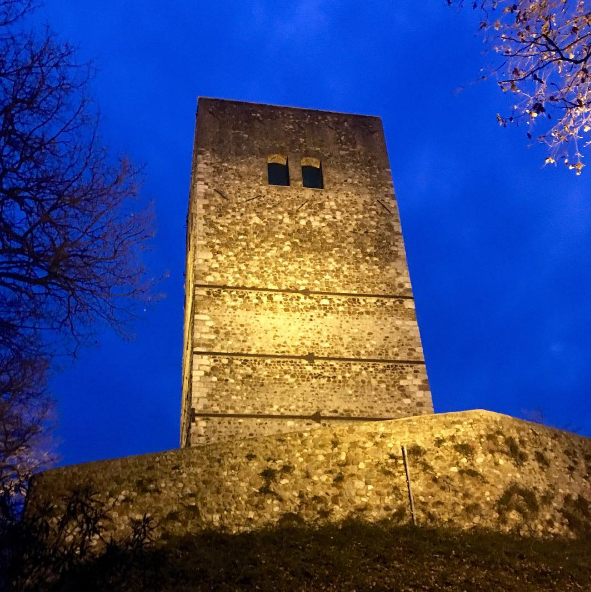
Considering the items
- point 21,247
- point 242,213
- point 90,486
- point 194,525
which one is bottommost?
point 194,525

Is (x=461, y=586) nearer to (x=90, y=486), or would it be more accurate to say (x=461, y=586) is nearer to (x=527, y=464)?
(x=527, y=464)

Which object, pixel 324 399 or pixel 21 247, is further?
pixel 324 399

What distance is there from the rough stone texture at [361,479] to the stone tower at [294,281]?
11.0 ft

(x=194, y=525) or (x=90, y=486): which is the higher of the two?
(x=90, y=486)

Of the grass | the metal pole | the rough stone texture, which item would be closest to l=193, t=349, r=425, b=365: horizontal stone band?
the rough stone texture

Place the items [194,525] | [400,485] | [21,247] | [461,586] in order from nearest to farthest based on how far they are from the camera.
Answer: [461,586], [21,247], [194,525], [400,485]

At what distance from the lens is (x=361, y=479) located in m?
8.60

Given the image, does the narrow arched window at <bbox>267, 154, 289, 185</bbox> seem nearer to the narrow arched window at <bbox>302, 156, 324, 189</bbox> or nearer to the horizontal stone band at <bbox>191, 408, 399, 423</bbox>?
the narrow arched window at <bbox>302, 156, 324, 189</bbox>

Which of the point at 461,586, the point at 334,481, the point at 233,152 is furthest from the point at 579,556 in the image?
Result: the point at 233,152

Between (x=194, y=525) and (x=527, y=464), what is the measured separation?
454 centimetres

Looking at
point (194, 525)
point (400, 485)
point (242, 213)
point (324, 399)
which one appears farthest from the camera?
point (242, 213)

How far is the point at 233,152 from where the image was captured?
15906mm

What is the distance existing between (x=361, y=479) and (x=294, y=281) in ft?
20.6

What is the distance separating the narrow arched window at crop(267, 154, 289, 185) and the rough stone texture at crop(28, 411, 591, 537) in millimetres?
8315
